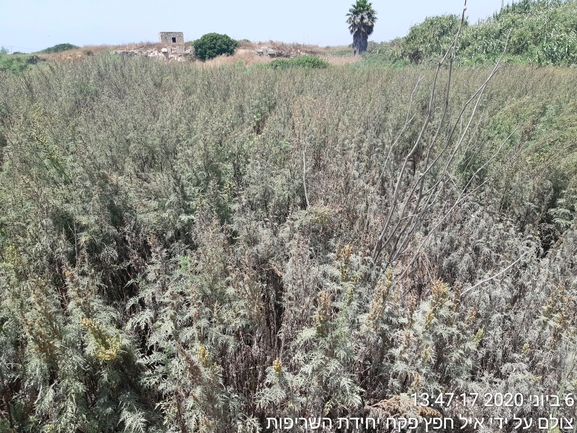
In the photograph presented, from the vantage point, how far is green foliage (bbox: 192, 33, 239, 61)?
29344 mm

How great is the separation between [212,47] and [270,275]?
3108 cm

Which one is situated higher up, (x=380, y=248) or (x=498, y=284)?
Answer: (x=380, y=248)

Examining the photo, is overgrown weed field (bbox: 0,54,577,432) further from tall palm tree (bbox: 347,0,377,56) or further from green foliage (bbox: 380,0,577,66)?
tall palm tree (bbox: 347,0,377,56)

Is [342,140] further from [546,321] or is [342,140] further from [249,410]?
[249,410]

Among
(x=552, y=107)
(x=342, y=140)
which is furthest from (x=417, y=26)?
(x=342, y=140)

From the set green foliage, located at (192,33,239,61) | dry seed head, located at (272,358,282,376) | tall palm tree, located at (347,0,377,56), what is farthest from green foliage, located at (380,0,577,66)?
green foliage, located at (192,33,239,61)

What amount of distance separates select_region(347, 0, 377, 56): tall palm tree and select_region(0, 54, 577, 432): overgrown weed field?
104 feet

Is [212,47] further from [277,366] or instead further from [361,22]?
[277,366]

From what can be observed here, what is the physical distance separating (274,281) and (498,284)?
1.80m

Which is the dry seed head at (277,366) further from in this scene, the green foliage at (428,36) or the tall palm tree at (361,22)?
the tall palm tree at (361,22)

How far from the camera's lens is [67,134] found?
4738 mm

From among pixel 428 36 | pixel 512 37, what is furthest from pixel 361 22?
pixel 512 37

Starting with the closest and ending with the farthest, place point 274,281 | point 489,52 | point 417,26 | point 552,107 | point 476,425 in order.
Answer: point 476,425, point 274,281, point 552,107, point 489,52, point 417,26

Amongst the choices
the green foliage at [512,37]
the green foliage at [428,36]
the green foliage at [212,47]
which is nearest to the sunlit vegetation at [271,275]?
the green foliage at [512,37]
